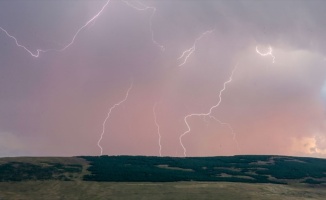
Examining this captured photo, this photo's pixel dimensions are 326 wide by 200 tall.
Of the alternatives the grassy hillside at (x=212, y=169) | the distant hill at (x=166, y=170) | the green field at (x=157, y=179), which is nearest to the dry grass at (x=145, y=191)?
the green field at (x=157, y=179)

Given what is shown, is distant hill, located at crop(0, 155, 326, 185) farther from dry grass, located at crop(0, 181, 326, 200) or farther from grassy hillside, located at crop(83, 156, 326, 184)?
dry grass, located at crop(0, 181, 326, 200)

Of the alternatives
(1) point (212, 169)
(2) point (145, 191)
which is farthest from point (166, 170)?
(2) point (145, 191)

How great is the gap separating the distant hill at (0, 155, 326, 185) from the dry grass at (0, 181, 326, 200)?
7.50 metres

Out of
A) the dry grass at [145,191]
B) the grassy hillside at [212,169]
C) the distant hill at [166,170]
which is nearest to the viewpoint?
the dry grass at [145,191]

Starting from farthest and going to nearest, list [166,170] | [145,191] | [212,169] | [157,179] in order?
[212,169]
[166,170]
[157,179]
[145,191]

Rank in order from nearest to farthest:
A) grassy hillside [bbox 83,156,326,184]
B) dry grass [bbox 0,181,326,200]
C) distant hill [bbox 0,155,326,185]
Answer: dry grass [bbox 0,181,326,200] < distant hill [bbox 0,155,326,185] < grassy hillside [bbox 83,156,326,184]

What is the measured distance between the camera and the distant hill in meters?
105

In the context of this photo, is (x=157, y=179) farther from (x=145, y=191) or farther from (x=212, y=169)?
(x=212, y=169)

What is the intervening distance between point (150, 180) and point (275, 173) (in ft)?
170

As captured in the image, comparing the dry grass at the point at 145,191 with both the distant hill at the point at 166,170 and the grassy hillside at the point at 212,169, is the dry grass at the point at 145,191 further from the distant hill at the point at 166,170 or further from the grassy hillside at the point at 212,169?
the grassy hillside at the point at 212,169

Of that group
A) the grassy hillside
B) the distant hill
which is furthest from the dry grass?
the grassy hillside

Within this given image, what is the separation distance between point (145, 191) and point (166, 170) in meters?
38.9

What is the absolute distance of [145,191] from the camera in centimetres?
8788

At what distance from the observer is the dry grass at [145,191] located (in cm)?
8250
